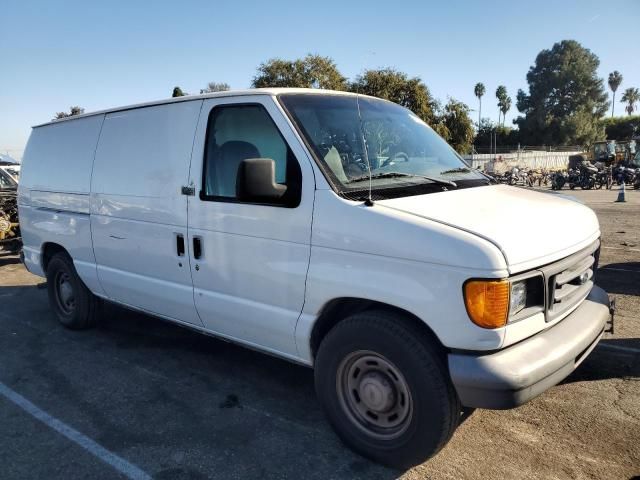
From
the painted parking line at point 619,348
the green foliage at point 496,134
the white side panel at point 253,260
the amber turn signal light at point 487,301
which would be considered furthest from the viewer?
the green foliage at point 496,134

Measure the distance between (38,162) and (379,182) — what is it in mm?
4359

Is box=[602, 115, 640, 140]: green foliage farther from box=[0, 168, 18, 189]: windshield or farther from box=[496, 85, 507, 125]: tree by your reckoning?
box=[0, 168, 18, 189]: windshield

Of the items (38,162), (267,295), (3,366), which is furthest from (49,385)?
(38,162)

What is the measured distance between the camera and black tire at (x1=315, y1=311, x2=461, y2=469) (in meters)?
2.62

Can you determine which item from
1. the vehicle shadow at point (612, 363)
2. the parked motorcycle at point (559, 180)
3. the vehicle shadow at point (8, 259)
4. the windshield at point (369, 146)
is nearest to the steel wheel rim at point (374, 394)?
the windshield at point (369, 146)

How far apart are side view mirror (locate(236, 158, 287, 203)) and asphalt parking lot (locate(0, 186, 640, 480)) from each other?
5.15 ft

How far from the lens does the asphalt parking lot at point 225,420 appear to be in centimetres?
295

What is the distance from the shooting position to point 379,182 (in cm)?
320

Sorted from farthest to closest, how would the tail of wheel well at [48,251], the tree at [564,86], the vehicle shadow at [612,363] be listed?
Result: the tree at [564,86] < the tail of wheel well at [48,251] < the vehicle shadow at [612,363]

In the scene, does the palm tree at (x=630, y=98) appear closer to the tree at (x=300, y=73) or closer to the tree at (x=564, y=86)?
the tree at (x=564, y=86)

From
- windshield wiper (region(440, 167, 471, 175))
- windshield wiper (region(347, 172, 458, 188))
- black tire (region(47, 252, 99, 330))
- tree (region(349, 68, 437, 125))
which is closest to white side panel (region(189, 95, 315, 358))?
windshield wiper (region(347, 172, 458, 188))

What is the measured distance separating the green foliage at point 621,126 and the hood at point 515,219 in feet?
264

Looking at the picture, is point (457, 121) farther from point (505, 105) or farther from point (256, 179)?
point (505, 105)

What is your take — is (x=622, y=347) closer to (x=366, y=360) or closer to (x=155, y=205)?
(x=366, y=360)
